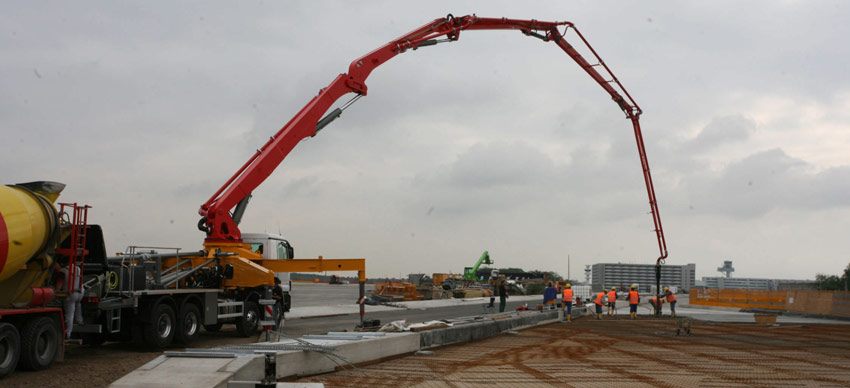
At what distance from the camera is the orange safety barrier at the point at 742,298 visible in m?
40.8

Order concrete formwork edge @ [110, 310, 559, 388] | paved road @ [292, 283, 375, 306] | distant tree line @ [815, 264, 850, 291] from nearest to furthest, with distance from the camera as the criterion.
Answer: concrete formwork edge @ [110, 310, 559, 388] → paved road @ [292, 283, 375, 306] → distant tree line @ [815, 264, 850, 291]

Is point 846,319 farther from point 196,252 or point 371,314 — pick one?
point 196,252

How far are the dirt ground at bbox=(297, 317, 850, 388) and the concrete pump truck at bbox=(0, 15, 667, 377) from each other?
3.09 m

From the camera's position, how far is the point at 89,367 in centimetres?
1126

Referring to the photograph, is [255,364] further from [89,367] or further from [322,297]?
[322,297]

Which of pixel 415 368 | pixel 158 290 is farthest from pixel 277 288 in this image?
pixel 415 368

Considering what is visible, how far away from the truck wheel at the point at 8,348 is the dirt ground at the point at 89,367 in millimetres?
154

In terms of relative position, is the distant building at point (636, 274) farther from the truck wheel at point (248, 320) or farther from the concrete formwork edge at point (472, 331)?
the truck wheel at point (248, 320)

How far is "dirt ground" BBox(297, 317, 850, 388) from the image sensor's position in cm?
1012

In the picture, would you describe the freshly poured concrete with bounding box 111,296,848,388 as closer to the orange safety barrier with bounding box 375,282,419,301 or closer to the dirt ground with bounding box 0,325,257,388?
the dirt ground with bounding box 0,325,257,388

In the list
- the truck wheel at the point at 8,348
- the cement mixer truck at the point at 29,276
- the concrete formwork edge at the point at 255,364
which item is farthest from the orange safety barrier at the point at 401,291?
the truck wheel at the point at 8,348

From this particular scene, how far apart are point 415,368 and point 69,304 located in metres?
5.92

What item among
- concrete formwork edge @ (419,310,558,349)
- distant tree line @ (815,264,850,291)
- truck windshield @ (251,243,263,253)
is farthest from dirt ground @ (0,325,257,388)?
distant tree line @ (815,264,850,291)

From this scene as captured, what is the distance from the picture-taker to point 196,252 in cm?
1650
